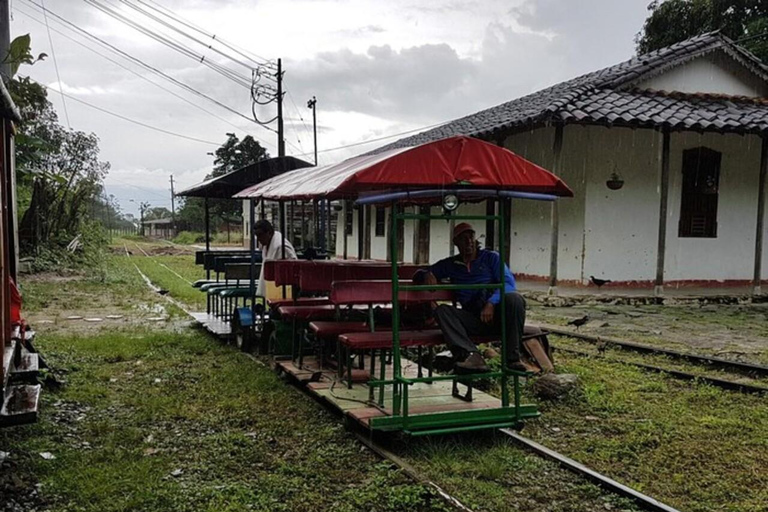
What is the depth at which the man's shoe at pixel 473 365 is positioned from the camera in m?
5.22

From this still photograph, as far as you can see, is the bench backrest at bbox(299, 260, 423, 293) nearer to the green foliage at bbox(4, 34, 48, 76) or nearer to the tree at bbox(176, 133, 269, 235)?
the green foliage at bbox(4, 34, 48, 76)

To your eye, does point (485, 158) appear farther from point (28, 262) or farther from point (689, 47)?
point (28, 262)

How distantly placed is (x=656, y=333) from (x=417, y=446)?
6305 mm

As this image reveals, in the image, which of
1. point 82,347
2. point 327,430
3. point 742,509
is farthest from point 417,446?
point 82,347

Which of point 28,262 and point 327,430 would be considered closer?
point 327,430

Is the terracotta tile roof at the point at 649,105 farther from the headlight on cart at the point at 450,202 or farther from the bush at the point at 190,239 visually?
the bush at the point at 190,239

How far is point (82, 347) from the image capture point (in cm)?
852

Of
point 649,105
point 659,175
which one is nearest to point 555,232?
point 659,175

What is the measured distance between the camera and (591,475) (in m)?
4.25

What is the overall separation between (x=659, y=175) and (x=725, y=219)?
82.6 inches

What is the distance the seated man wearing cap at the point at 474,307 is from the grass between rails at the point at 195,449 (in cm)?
116

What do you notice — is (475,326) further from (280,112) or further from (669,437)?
(280,112)

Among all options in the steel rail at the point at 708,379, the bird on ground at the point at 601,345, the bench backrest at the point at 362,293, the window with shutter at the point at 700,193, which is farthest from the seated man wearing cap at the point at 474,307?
the window with shutter at the point at 700,193

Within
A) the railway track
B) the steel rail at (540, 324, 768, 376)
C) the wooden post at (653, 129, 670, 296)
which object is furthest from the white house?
the railway track
